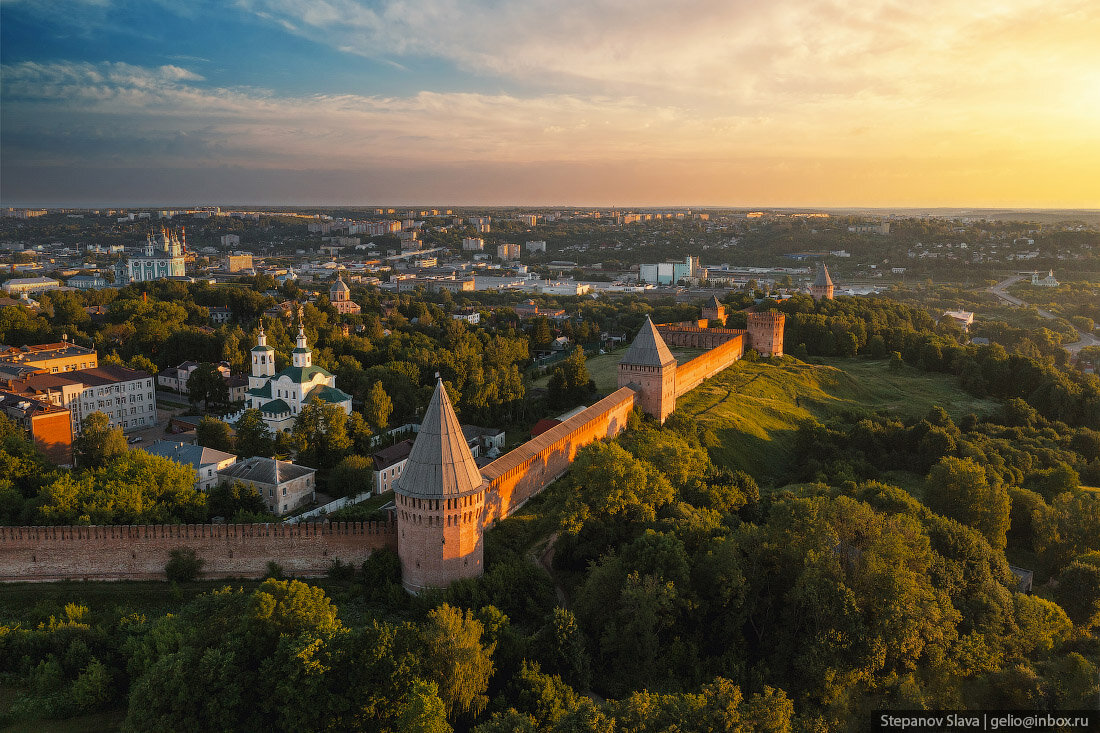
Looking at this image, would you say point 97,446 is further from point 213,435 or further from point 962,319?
point 962,319

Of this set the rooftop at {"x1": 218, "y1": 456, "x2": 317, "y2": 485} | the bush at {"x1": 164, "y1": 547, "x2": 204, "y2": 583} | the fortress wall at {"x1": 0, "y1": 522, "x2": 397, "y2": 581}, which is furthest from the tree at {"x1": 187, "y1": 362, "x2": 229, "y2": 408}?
the bush at {"x1": 164, "y1": 547, "x2": 204, "y2": 583}

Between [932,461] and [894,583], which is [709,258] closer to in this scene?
[932,461]

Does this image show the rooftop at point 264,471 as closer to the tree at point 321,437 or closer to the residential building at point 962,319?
the tree at point 321,437

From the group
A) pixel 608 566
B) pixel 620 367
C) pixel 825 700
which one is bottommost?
pixel 825 700

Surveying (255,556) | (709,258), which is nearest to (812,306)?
(255,556)

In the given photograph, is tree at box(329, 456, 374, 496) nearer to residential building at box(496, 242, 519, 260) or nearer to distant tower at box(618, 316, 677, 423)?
distant tower at box(618, 316, 677, 423)

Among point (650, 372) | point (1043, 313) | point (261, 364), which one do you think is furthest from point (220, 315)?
point (1043, 313)
